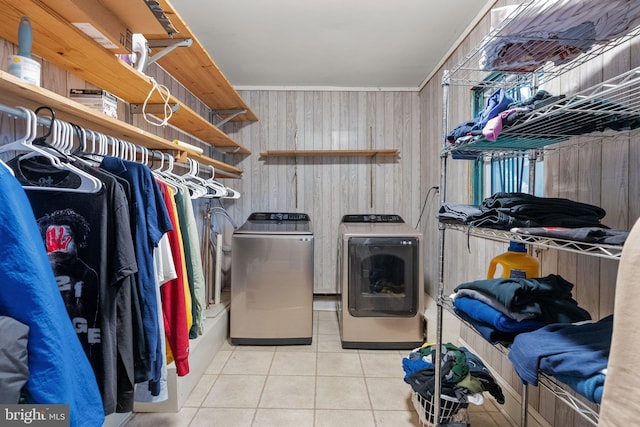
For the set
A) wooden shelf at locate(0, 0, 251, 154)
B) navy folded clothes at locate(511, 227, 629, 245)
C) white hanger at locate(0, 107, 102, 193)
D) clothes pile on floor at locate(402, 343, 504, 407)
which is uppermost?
wooden shelf at locate(0, 0, 251, 154)

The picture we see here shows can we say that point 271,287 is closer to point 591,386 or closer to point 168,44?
point 168,44

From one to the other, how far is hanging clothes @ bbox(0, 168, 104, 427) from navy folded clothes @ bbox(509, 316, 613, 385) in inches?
44.1

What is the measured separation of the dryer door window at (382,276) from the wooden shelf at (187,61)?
5.16ft

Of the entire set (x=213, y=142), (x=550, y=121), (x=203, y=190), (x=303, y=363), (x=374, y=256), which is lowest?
(x=303, y=363)

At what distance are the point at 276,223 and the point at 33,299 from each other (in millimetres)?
2329

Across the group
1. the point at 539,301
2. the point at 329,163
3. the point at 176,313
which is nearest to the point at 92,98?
the point at 176,313

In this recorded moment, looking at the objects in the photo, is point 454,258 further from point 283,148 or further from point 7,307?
point 7,307

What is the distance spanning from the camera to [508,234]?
40.3 inches

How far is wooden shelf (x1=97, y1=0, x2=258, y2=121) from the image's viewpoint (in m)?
1.19

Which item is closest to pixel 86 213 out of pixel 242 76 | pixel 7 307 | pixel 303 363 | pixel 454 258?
pixel 7 307

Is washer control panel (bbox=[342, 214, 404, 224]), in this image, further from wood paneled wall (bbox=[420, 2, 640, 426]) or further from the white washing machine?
wood paneled wall (bbox=[420, 2, 640, 426])

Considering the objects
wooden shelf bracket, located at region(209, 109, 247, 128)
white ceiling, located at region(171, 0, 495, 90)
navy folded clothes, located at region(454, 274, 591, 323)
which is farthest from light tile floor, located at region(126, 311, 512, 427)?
white ceiling, located at region(171, 0, 495, 90)

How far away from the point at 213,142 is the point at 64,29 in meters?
1.88

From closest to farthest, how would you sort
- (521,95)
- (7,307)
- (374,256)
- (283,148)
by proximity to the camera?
1. (7,307)
2. (521,95)
3. (374,256)
4. (283,148)
